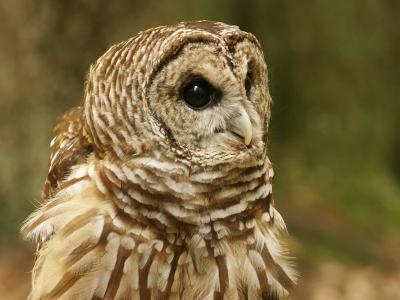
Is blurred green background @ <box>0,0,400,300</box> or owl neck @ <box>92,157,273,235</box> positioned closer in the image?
owl neck @ <box>92,157,273,235</box>

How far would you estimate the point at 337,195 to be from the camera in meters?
7.88

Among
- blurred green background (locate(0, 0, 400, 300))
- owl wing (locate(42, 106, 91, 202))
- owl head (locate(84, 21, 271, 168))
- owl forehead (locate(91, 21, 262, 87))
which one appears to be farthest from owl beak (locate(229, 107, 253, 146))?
blurred green background (locate(0, 0, 400, 300))

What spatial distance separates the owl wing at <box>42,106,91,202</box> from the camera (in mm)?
3129

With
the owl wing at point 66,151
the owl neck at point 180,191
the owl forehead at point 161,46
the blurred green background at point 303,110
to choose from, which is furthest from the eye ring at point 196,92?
the blurred green background at point 303,110

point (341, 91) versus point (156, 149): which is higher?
point (156, 149)

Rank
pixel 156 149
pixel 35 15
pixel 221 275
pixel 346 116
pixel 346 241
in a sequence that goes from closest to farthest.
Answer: pixel 156 149, pixel 221 275, pixel 35 15, pixel 346 241, pixel 346 116

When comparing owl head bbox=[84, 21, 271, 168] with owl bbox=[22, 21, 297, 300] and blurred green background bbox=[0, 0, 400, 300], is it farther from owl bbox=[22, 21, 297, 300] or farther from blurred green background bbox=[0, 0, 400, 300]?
blurred green background bbox=[0, 0, 400, 300]

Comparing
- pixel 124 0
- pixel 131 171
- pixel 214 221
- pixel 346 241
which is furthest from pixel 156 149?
pixel 346 241

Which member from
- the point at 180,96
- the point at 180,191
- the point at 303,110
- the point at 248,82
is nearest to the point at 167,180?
the point at 180,191

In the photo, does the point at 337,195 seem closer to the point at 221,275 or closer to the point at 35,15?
the point at 35,15

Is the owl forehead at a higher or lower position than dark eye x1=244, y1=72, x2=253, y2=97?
higher

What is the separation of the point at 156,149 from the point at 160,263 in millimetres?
514

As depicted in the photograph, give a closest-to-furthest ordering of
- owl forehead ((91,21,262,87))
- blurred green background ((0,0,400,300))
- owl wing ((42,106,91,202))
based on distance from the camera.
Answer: owl forehead ((91,21,262,87)) → owl wing ((42,106,91,202)) → blurred green background ((0,0,400,300))

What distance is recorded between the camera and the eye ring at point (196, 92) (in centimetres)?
282
